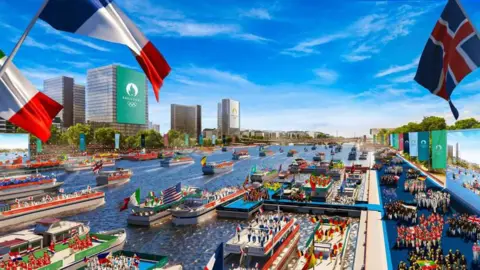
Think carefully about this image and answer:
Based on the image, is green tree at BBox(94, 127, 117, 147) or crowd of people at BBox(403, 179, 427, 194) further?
green tree at BBox(94, 127, 117, 147)

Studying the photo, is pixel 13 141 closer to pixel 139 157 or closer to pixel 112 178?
pixel 112 178

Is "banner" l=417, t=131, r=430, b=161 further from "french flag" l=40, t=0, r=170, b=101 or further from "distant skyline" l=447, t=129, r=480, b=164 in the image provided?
"french flag" l=40, t=0, r=170, b=101

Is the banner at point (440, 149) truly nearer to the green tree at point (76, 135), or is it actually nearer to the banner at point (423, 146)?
the banner at point (423, 146)

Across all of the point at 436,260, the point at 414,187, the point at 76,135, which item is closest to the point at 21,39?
the point at 436,260

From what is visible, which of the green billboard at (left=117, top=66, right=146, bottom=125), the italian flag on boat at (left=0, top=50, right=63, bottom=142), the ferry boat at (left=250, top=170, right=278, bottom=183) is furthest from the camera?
the green billboard at (left=117, top=66, right=146, bottom=125)

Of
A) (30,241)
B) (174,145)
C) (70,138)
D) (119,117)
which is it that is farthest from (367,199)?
(174,145)

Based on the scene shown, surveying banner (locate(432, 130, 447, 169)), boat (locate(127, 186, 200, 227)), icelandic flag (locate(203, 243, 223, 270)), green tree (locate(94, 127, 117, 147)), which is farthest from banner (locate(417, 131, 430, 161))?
green tree (locate(94, 127, 117, 147))
